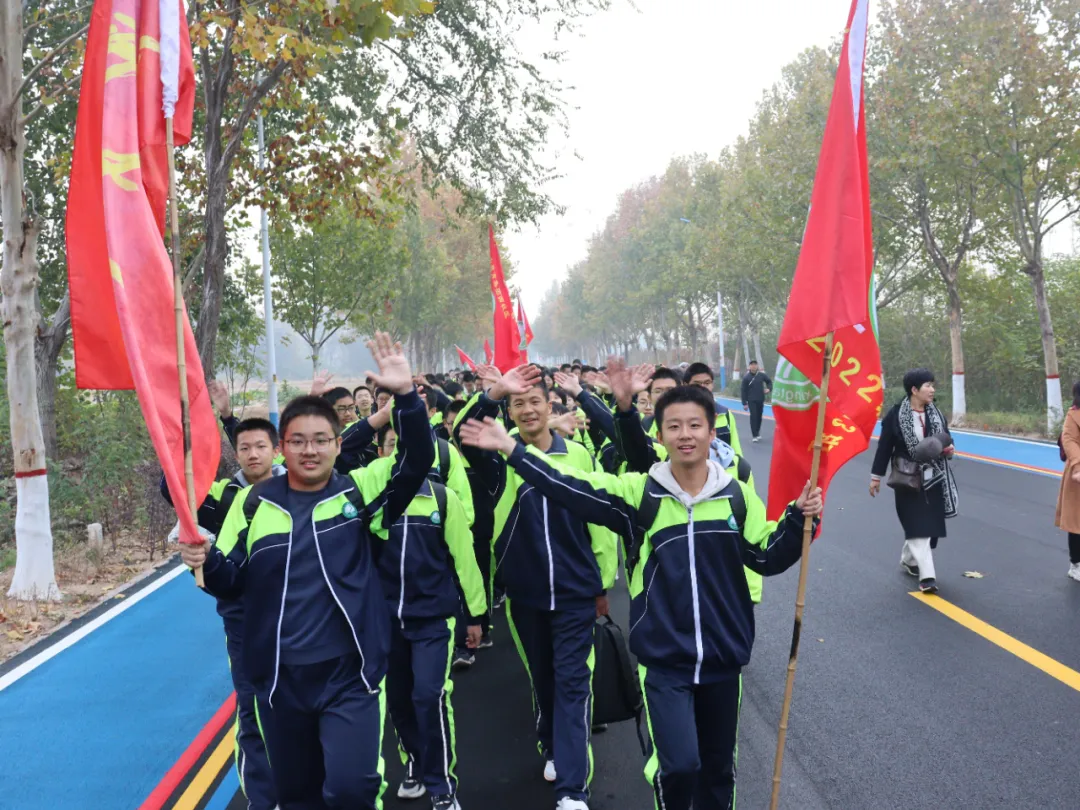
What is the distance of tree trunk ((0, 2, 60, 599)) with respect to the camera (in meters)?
7.68

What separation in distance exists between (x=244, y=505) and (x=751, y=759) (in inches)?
113

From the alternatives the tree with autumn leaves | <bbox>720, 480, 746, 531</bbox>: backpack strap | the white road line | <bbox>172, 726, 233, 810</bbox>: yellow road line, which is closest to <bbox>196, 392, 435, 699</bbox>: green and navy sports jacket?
<bbox>720, 480, 746, 531</bbox>: backpack strap

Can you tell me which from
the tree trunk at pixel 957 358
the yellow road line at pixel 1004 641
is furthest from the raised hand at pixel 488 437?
the tree trunk at pixel 957 358

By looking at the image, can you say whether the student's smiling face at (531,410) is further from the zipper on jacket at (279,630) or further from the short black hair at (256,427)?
the zipper on jacket at (279,630)

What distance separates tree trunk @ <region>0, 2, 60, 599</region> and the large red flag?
6.49 meters

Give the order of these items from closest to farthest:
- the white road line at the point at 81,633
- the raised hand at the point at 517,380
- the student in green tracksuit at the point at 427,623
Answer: the raised hand at the point at 517,380, the student in green tracksuit at the point at 427,623, the white road line at the point at 81,633

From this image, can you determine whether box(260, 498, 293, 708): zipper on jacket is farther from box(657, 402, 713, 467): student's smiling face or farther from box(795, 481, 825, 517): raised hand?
box(795, 481, 825, 517): raised hand

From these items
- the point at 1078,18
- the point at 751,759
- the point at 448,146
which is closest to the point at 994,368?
the point at 1078,18

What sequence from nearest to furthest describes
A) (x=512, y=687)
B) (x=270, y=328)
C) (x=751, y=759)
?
(x=751, y=759), (x=512, y=687), (x=270, y=328)

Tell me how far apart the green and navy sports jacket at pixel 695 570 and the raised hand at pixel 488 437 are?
14 centimetres

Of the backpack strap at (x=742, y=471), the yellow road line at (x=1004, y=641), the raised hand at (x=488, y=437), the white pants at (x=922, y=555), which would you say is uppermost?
the raised hand at (x=488, y=437)

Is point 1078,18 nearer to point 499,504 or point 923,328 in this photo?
point 923,328

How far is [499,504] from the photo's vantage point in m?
4.51

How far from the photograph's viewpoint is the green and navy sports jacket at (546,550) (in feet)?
13.7
